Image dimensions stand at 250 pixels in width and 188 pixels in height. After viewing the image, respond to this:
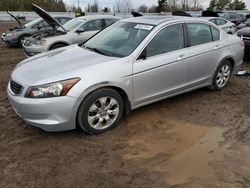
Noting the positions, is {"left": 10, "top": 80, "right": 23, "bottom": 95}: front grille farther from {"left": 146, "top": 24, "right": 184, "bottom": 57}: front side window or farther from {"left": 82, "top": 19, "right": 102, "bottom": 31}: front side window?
{"left": 82, "top": 19, "right": 102, "bottom": 31}: front side window

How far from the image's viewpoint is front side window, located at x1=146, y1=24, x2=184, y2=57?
4684 mm

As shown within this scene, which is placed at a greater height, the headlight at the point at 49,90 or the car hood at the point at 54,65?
the car hood at the point at 54,65

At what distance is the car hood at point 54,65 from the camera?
4.00 meters

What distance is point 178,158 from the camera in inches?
145

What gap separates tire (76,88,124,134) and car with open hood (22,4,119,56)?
512 cm

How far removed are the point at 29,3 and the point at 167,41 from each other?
176 feet

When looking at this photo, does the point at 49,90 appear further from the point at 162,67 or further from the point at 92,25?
the point at 92,25

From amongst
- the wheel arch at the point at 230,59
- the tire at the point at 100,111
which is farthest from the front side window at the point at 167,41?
the wheel arch at the point at 230,59

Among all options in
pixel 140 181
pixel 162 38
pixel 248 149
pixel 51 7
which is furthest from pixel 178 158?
pixel 51 7

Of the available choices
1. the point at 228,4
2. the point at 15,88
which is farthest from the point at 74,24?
the point at 228,4

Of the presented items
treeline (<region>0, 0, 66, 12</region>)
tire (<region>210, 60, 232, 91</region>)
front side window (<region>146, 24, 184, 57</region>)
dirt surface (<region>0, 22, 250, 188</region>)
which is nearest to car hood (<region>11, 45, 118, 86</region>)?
front side window (<region>146, 24, 184, 57</region>)

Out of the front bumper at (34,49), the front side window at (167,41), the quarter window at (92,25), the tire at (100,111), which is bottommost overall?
the tire at (100,111)

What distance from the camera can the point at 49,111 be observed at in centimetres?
382

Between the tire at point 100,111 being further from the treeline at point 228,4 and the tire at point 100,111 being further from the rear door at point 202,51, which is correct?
the treeline at point 228,4
